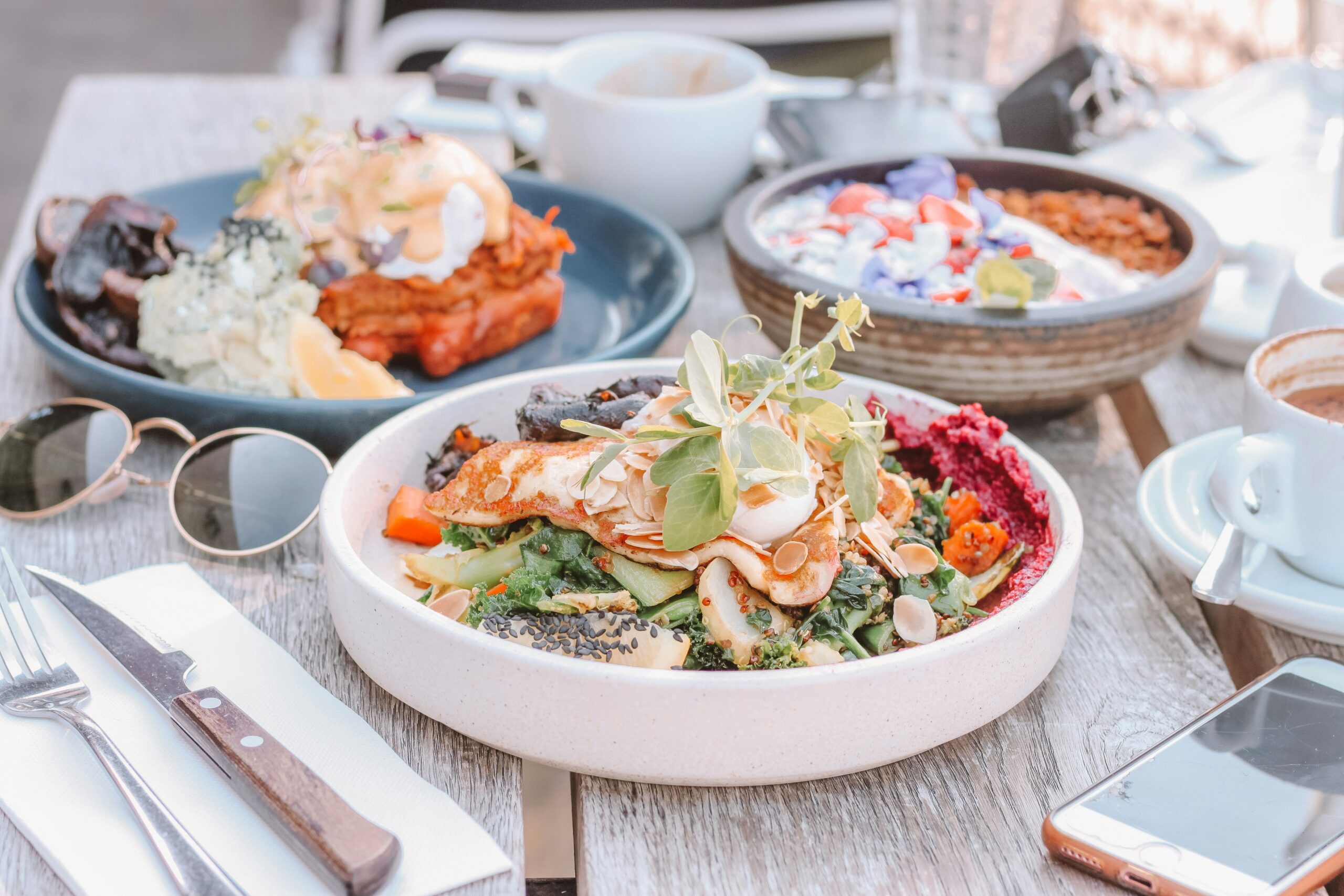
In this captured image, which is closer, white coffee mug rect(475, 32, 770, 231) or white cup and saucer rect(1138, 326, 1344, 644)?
white cup and saucer rect(1138, 326, 1344, 644)

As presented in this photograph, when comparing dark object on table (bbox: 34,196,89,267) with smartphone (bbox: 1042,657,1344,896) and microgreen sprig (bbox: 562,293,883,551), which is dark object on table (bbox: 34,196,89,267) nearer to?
microgreen sprig (bbox: 562,293,883,551)

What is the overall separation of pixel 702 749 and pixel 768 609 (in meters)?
0.13

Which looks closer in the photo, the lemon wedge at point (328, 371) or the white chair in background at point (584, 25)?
the lemon wedge at point (328, 371)

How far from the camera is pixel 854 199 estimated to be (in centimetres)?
154

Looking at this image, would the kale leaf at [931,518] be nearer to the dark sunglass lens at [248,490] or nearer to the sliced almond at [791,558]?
the sliced almond at [791,558]

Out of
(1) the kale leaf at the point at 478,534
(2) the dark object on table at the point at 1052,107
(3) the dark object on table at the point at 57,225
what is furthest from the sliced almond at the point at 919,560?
(2) the dark object on table at the point at 1052,107

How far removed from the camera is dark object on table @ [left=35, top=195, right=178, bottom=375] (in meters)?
1.39

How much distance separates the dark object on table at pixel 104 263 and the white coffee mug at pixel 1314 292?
4.31ft

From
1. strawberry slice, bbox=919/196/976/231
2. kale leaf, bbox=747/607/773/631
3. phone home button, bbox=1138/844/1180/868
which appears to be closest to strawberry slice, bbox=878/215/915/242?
strawberry slice, bbox=919/196/976/231

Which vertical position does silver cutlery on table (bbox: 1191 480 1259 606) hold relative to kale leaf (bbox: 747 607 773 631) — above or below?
below

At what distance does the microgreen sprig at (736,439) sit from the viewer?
2.72 ft

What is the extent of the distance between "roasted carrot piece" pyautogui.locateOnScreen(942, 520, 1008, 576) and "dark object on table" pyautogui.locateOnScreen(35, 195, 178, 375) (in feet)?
Result: 3.20

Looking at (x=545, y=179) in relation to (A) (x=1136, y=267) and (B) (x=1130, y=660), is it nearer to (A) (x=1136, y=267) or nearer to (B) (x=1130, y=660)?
(A) (x=1136, y=267)

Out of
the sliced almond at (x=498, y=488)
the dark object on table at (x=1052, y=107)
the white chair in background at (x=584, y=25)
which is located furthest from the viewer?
the white chair in background at (x=584, y=25)
